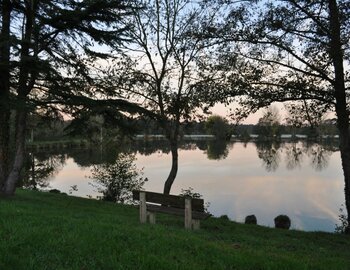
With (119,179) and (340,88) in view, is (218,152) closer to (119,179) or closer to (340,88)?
(119,179)

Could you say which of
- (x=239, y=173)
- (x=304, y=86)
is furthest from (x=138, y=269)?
(x=239, y=173)

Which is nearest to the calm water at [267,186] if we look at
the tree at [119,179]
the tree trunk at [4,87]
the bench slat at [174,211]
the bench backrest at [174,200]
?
the tree at [119,179]

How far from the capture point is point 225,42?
1104 cm

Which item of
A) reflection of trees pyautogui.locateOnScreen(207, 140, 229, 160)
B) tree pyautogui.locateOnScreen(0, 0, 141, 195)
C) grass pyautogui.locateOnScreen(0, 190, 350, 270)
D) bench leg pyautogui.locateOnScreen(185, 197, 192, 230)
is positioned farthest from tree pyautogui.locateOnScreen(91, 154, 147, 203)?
reflection of trees pyautogui.locateOnScreen(207, 140, 229, 160)

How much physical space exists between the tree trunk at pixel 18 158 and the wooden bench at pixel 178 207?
212 inches

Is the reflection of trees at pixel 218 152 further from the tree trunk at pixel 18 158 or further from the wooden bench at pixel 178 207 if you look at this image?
the wooden bench at pixel 178 207

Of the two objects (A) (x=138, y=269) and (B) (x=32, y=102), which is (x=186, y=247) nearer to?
Result: (A) (x=138, y=269)

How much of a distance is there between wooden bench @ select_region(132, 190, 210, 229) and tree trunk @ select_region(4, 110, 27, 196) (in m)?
5.38

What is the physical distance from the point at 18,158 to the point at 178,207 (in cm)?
655

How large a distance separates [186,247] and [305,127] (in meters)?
7.66

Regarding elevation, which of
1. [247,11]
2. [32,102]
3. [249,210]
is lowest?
[249,210]

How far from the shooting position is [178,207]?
8578mm

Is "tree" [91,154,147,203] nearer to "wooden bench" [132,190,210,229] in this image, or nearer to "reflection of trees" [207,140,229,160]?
"wooden bench" [132,190,210,229]

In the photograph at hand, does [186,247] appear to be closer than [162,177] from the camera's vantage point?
Yes
